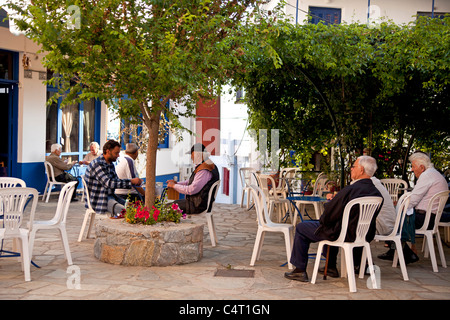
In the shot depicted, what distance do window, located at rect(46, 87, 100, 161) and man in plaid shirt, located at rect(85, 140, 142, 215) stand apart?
218 inches

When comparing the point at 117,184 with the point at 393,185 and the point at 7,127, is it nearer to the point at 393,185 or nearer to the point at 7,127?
the point at 393,185

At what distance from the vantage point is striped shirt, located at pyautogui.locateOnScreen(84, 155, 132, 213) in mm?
7141

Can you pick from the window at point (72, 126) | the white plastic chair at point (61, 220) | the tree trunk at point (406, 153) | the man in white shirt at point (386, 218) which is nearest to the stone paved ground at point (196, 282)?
the white plastic chair at point (61, 220)

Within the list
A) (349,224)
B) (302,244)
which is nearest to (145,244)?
(302,244)

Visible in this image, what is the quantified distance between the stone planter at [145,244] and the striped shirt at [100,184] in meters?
0.98

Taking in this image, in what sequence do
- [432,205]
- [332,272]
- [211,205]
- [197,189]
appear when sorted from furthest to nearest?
[211,205] → [197,189] → [432,205] → [332,272]

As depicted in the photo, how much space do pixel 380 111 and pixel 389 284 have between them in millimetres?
5838

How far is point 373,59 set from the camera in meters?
9.21

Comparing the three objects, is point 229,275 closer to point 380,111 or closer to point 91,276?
point 91,276

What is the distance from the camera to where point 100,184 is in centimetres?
721

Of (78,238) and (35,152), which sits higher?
(35,152)

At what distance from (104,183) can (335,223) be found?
10.5 feet

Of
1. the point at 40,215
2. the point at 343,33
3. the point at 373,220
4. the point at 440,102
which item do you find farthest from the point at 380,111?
the point at 40,215

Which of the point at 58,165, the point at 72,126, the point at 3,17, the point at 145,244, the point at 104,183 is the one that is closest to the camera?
the point at 145,244
